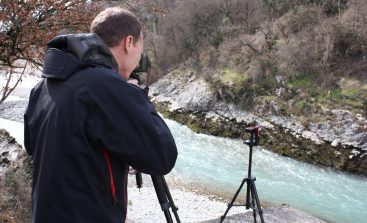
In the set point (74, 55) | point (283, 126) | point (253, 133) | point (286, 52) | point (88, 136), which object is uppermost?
point (74, 55)

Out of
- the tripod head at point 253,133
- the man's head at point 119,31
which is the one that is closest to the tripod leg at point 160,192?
the man's head at point 119,31

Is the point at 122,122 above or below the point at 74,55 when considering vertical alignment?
below

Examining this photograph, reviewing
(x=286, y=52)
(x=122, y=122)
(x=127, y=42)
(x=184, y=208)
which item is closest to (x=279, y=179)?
(x=184, y=208)

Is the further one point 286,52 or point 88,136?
point 286,52

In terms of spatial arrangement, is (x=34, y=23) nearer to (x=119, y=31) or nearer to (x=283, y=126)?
(x=119, y=31)

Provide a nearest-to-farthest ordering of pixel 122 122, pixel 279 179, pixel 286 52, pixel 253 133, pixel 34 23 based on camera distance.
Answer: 1. pixel 122 122
2. pixel 253 133
3. pixel 34 23
4. pixel 279 179
5. pixel 286 52

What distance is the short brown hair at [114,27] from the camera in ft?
4.86

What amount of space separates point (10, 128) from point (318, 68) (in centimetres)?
1439

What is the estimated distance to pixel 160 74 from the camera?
2694cm

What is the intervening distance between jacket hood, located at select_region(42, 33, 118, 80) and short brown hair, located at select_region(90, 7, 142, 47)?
82 mm

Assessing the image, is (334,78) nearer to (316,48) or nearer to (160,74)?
(316,48)

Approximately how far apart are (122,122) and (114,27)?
0.42 metres

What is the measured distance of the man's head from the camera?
1482 millimetres

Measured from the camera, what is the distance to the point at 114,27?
1480 millimetres
